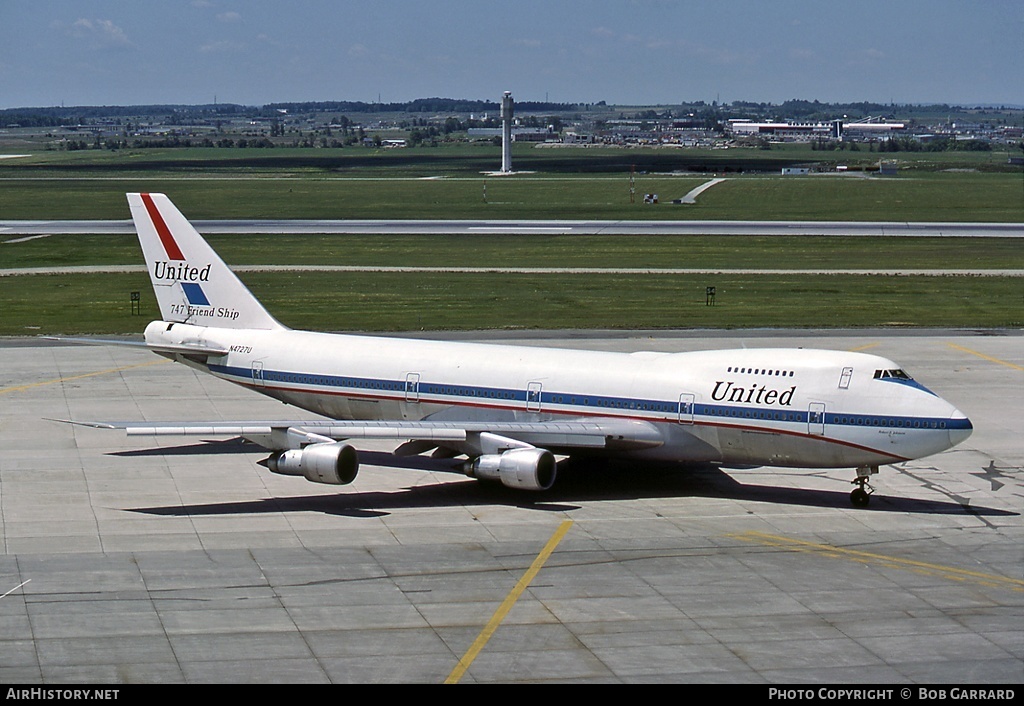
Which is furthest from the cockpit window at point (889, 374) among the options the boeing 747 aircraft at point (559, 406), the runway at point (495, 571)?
the runway at point (495, 571)

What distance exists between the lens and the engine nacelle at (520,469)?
40156 millimetres

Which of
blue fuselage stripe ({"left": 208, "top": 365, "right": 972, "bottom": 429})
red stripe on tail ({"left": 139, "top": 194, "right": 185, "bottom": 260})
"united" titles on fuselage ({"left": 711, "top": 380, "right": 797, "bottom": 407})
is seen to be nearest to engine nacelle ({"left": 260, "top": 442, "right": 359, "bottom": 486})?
blue fuselage stripe ({"left": 208, "top": 365, "right": 972, "bottom": 429})

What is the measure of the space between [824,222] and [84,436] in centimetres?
10529

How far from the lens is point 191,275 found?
1966 inches

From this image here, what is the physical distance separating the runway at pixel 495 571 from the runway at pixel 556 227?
7856 centimetres

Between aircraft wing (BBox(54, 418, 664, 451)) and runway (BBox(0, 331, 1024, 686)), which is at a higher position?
aircraft wing (BBox(54, 418, 664, 451))

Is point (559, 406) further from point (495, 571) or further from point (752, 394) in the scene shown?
point (495, 571)

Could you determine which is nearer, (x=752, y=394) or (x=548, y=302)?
(x=752, y=394)

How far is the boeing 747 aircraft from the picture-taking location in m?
39.8

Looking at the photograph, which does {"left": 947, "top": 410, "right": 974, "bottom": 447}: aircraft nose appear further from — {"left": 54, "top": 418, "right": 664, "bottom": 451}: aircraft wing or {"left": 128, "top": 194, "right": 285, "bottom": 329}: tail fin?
{"left": 128, "top": 194, "right": 285, "bottom": 329}: tail fin

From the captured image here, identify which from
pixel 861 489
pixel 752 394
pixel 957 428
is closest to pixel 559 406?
pixel 752 394

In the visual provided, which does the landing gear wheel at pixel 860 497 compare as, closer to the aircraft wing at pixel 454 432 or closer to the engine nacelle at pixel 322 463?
the aircraft wing at pixel 454 432

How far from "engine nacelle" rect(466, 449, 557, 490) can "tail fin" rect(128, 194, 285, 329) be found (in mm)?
12681

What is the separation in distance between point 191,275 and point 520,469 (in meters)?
16.7
